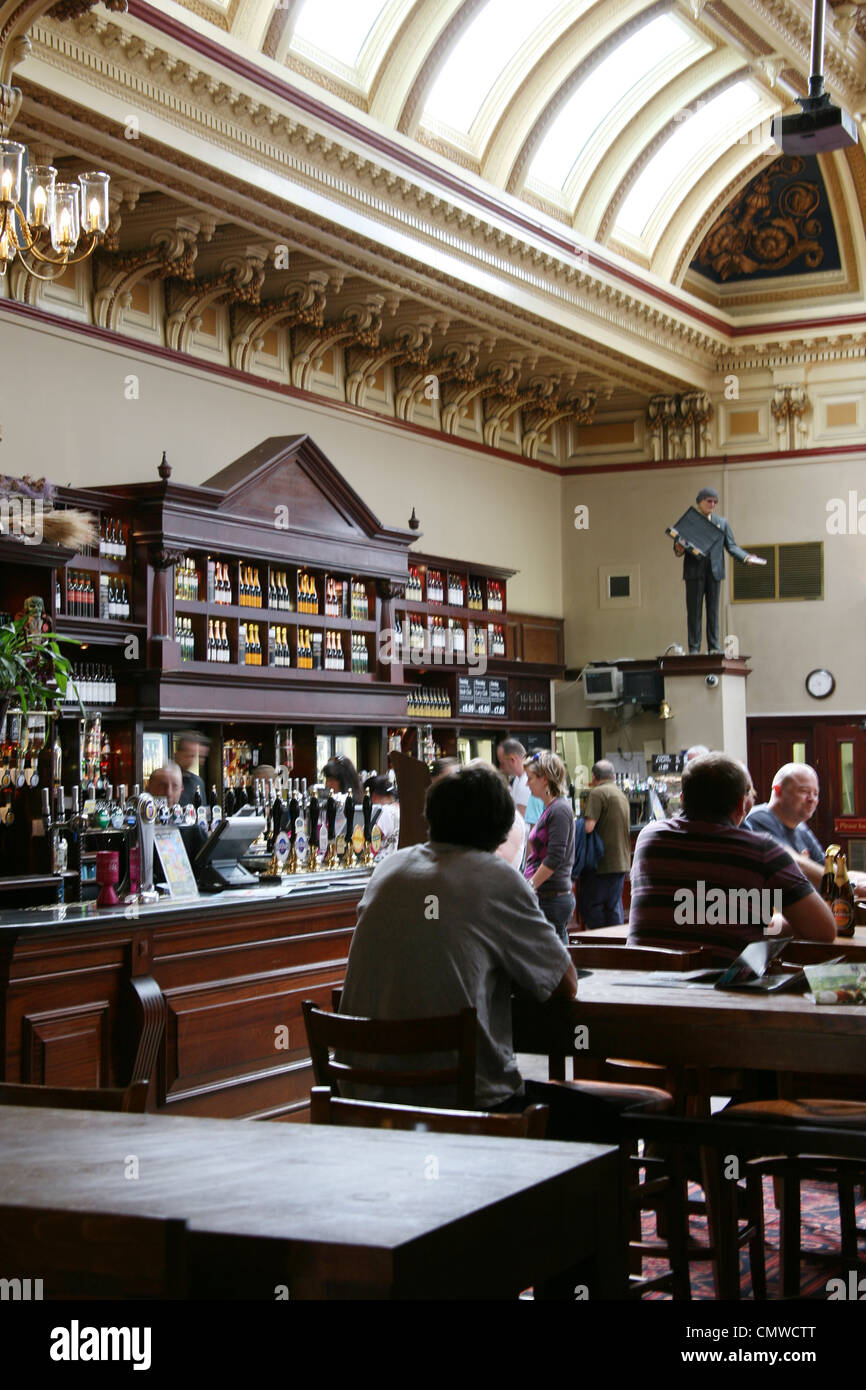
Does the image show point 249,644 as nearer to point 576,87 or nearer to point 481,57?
point 481,57

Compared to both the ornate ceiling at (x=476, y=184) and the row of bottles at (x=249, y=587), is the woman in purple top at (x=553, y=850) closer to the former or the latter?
the row of bottles at (x=249, y=587)

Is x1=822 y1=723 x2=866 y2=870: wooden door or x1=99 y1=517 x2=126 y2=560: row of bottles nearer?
x1=99 y1=517 x2=126 y2=560: row of bottles

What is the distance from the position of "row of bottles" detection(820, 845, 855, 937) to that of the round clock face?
9.69 m

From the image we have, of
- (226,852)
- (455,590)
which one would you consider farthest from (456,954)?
(455,590)

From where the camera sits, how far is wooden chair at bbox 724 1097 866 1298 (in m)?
3.49

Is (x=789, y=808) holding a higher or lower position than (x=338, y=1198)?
higher

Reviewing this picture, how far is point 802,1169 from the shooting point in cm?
376

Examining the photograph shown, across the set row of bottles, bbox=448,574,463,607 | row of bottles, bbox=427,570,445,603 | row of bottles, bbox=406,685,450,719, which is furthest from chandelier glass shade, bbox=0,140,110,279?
row of bottles, bbox=448,574,463,607

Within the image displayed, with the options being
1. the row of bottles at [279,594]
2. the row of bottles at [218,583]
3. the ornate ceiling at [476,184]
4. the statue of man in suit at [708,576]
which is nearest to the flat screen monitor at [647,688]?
the statue of man in suit at [708,576]

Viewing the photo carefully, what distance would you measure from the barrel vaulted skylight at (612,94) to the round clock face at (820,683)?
16.9 ft

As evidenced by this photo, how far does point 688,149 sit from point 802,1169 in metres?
11.7

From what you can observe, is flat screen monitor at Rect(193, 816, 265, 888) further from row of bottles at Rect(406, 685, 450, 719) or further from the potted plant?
row of bottles at Rect(406, 685, 450, 719)

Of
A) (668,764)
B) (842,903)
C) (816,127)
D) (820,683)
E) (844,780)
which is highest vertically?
(816,127)
